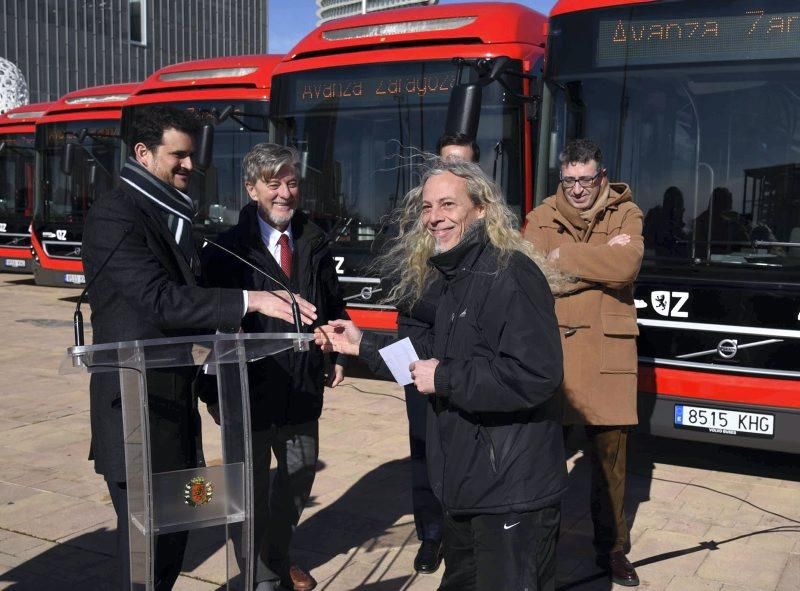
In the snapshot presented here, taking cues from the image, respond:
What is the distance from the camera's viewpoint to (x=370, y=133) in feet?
25.9

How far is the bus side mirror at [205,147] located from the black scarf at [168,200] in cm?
624

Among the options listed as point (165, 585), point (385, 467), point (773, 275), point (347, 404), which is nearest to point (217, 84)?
point (347, 404)

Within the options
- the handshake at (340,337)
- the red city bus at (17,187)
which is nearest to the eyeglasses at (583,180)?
the handshake at (340,337)

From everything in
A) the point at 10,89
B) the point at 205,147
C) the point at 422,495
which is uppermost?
the point at 10,89

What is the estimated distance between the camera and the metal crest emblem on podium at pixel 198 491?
263cm

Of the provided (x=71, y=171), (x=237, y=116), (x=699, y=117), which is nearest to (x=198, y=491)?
(x=699, y=117)

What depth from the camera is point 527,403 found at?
258cm

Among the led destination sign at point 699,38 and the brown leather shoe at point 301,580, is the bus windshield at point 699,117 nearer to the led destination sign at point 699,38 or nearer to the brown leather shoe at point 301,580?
the led destination sign at point 699,38

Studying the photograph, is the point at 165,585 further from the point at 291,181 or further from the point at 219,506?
the point at 291,181

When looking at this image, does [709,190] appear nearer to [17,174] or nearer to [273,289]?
[273,289]

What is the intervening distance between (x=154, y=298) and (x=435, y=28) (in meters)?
5.35

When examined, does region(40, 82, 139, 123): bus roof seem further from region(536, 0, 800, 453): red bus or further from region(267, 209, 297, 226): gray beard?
region(267, 209, 297, 226): gray beard

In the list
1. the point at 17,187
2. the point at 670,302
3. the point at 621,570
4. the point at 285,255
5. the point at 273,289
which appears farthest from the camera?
the point at 17,187

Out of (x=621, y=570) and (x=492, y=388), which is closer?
(x=492, y=388)
